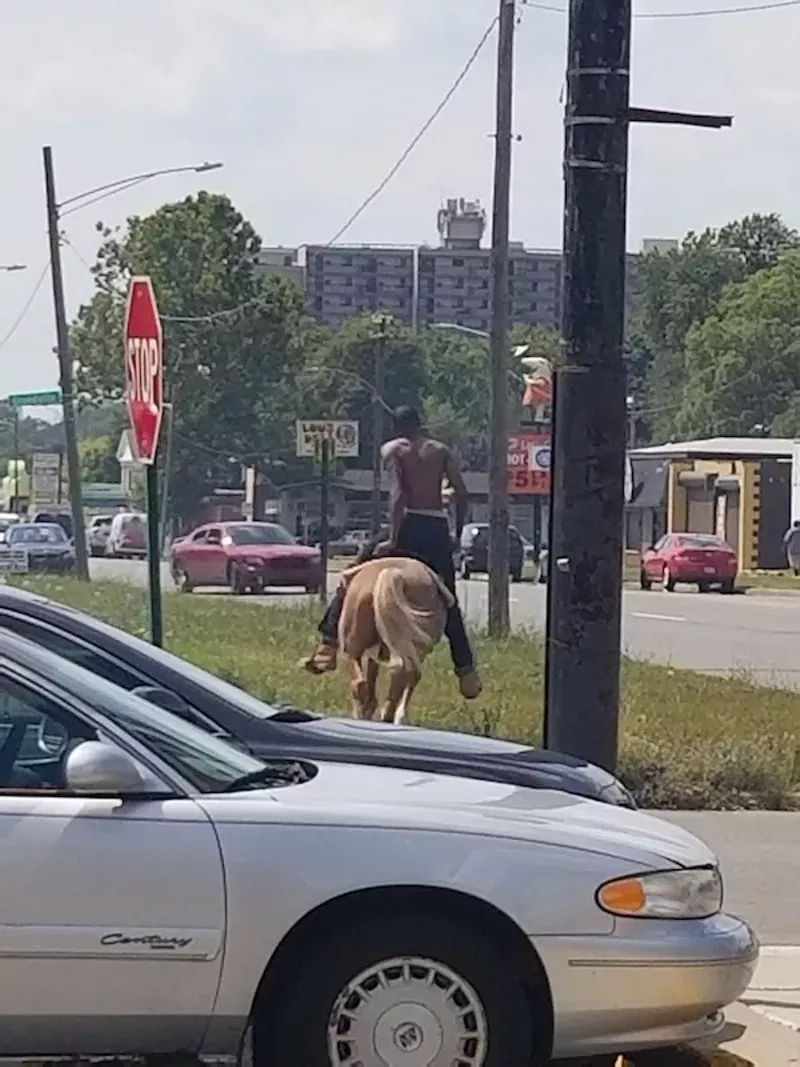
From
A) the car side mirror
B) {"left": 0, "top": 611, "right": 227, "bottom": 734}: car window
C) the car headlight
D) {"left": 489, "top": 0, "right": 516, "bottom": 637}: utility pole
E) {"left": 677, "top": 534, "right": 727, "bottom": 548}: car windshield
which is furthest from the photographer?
{"left": 677, "top": 534, "right": 727, "bottom": 548}: car windshield

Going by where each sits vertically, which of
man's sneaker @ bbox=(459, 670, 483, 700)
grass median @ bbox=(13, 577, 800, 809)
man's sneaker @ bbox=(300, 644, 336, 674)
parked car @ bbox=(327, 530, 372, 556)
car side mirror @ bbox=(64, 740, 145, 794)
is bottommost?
parked car @ bbox=(327, 530, 372, 556)

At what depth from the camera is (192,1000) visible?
5.76 metres

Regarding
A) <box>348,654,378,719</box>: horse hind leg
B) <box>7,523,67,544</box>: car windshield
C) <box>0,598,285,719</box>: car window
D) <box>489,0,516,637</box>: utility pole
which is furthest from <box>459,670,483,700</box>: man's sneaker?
<box>7,523,67,544</box>: car windshield

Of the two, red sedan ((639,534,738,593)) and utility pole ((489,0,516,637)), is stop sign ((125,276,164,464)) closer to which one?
utility pole ((489,0,516,637))

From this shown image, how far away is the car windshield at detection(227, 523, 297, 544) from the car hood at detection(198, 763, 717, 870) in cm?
3445

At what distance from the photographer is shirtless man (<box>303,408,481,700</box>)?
1313 centimetres

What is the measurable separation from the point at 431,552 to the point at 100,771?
7.72 m

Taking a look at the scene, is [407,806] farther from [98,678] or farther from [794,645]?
[794,645]

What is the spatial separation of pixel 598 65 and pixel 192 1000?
4588 millimetres

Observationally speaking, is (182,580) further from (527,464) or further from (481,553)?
(527,464)

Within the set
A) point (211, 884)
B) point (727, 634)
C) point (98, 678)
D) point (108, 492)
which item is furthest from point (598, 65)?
point (108, 492)

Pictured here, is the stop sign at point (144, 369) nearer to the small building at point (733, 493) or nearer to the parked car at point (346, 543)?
the parked car at point (346, 543)

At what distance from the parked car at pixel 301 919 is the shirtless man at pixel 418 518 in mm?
6999

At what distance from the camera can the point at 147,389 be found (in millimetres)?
11266
